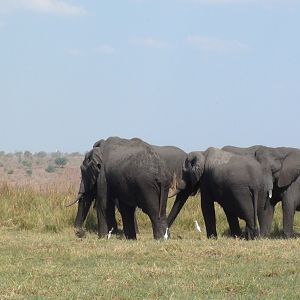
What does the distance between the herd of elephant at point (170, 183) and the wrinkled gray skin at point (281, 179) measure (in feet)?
0.08

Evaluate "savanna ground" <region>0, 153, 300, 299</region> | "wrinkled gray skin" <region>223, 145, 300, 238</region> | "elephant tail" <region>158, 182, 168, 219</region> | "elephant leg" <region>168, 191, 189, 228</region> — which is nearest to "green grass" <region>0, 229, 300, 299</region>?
"savanna ground" <region>0, 153, 300, 299</region>

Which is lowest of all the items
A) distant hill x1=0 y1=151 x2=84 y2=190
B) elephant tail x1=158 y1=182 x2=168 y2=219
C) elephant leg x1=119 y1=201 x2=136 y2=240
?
distant hill x1=0 y1=151 x2=84 y2=190

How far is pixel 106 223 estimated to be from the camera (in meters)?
14.6

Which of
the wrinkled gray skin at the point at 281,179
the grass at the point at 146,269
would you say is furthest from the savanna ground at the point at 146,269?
the wrinkled gray skin at the point at 281,179

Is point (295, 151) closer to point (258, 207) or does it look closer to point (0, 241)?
point (258, 207)

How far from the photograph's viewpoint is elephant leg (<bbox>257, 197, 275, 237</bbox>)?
1520 centimetres

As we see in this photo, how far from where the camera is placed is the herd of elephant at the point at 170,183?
45.7 ft

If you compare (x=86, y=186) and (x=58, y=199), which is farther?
(x=58, y=199)

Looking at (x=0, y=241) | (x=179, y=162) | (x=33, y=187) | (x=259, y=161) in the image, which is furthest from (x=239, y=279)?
(x=179, y=162)

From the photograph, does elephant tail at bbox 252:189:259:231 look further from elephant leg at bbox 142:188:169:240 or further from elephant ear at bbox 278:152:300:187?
elephant ear at bbox 278:152:300:187

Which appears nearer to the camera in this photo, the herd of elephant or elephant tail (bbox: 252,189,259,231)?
the herd of elephant

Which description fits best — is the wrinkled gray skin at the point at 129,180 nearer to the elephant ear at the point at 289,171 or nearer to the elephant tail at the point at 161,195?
the elephant tail at the point at 161,195

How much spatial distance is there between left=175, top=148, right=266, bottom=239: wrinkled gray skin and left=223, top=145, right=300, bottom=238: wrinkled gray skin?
59 cm

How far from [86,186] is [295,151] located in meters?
4.16
